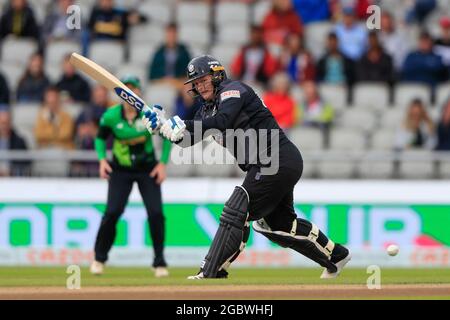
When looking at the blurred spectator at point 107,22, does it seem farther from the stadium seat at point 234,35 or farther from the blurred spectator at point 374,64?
the blurred spectator at point 374,64

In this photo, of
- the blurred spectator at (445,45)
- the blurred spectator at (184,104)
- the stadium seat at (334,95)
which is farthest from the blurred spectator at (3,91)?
the blurred spectator at (445,45)

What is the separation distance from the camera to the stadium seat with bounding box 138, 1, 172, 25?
63.6ft

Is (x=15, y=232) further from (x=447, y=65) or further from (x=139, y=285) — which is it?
(x=447, y=65)

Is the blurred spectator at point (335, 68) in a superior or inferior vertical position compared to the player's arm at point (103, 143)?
superior

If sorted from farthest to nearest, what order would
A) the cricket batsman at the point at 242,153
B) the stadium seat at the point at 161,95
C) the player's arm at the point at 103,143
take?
the stadium seat at the point at 161,95
the player's arm at the point at 103,143
the cricket batsman at the point at 242,153

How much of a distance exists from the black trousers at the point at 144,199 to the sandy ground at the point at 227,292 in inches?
117

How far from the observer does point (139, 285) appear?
435 inches

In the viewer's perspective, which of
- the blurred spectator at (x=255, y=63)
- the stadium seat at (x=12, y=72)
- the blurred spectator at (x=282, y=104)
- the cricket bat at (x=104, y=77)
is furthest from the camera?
the stadium seat at (x=12, y=72)

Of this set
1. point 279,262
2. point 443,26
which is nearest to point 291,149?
point 279,262

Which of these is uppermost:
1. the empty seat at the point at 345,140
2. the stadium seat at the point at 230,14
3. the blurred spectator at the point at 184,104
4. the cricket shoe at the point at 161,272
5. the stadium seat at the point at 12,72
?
the stadium seat at the point at 230,14

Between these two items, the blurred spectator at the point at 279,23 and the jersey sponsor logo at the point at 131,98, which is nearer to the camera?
the jersey sponsor logo at the point at 131,98

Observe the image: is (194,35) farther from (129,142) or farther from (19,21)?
(129,142)

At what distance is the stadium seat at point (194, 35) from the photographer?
1880cm

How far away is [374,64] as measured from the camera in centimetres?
1819
